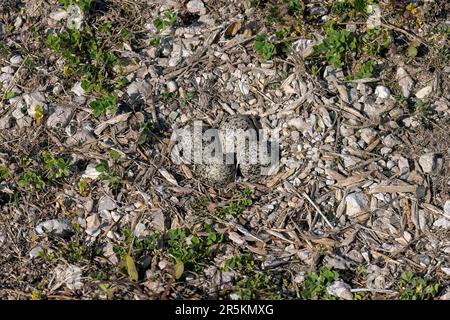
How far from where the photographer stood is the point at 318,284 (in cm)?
450

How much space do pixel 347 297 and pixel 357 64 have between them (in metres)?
1.93

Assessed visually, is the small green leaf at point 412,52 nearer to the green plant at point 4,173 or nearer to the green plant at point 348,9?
the green plant at point 348,9

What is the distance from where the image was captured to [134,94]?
542 cm

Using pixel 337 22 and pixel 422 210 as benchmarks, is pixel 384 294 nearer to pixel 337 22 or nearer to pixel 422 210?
pixel 422 210

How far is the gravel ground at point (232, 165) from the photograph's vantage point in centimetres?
465

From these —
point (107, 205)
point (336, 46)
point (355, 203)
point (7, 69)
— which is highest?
point (7, 69)

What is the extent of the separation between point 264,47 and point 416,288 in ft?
7.13

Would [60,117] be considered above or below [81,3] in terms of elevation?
below

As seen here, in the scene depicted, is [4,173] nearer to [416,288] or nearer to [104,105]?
[104,105]

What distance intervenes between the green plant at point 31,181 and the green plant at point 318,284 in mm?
2040

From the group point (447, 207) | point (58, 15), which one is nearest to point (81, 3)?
point (58, 15)

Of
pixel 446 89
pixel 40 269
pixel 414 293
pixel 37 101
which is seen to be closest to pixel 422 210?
pixel 414 293

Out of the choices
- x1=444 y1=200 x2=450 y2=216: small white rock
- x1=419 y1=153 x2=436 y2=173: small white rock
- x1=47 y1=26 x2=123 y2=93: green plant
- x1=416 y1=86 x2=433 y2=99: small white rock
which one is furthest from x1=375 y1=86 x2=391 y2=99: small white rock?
x1=47 y1=26 x2=123 y2=93: green plant

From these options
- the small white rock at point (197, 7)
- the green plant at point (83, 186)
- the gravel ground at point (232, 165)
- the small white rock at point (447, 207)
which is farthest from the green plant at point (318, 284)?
the small white rock at point (197, 7)
